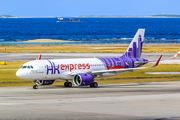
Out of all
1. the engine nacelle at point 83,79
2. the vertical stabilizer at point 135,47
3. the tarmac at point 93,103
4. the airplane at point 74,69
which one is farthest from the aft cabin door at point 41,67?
the vertical stabilizer at point 135,47

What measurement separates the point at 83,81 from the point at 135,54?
1252cm

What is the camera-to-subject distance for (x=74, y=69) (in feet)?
156

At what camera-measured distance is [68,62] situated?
1869 inches

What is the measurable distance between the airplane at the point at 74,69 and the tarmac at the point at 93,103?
1.65 m

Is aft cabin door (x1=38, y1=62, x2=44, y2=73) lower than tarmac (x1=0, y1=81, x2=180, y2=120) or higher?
higher

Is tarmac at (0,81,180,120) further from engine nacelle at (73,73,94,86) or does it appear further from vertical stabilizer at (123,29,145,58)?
vertical stabilizer at (123,29,145,58)

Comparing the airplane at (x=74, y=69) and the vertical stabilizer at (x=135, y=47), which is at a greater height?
the vertical stabilizer at (x=135, y=47)

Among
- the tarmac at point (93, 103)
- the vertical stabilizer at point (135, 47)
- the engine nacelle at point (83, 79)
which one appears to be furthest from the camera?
the vertical stabilizer at point (135, 47)

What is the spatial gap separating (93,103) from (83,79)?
37.3ft

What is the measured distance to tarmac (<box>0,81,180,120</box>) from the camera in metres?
28.0

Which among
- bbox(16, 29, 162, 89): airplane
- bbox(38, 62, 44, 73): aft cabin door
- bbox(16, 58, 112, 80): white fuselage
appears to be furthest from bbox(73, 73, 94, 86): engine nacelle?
bbox(38, 62, 44, 73): aft cabin door

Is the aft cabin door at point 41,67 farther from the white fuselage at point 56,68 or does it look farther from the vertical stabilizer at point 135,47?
the vertical stabilizer at point 135,47

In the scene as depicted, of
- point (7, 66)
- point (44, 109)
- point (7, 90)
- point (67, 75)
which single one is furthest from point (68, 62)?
point (7, 66)

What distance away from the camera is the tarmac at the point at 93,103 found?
1101 inches
